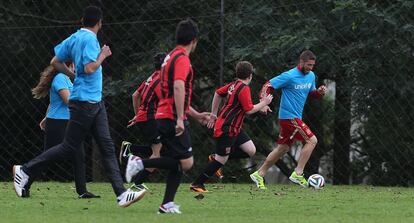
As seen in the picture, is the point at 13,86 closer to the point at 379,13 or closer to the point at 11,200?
the point at 379,13

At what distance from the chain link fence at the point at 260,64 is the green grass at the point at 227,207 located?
155 inches

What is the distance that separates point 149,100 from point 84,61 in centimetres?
312

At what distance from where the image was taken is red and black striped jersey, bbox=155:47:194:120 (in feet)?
30.1

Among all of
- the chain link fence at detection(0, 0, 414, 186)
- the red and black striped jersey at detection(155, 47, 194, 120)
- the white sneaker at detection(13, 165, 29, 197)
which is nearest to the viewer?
the red and black striped jersey at detection(155, 47, 194, 120)

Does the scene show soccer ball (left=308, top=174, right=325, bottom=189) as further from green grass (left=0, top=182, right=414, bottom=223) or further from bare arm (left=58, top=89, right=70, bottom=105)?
bare arm (left=58, top=89, right=70, bottom=105)

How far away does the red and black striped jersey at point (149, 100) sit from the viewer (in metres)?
13.0

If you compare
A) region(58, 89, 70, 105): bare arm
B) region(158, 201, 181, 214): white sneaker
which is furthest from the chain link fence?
region(158, 201, 181, 214): white sneaker

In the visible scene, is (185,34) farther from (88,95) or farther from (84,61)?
(88,95)

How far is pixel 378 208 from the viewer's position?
10.5m

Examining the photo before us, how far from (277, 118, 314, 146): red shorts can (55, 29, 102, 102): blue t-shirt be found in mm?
4646

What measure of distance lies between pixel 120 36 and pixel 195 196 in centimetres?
670

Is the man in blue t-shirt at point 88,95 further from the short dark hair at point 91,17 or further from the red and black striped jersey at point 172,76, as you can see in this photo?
the red and black striped jersey at point 172,76

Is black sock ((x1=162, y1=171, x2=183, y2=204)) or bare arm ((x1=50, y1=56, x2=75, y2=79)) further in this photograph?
bare arm ((x1=50, y1=56, x2=75, y2=79))

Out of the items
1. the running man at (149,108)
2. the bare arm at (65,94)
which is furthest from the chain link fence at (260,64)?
the bare arm at (65,94)
